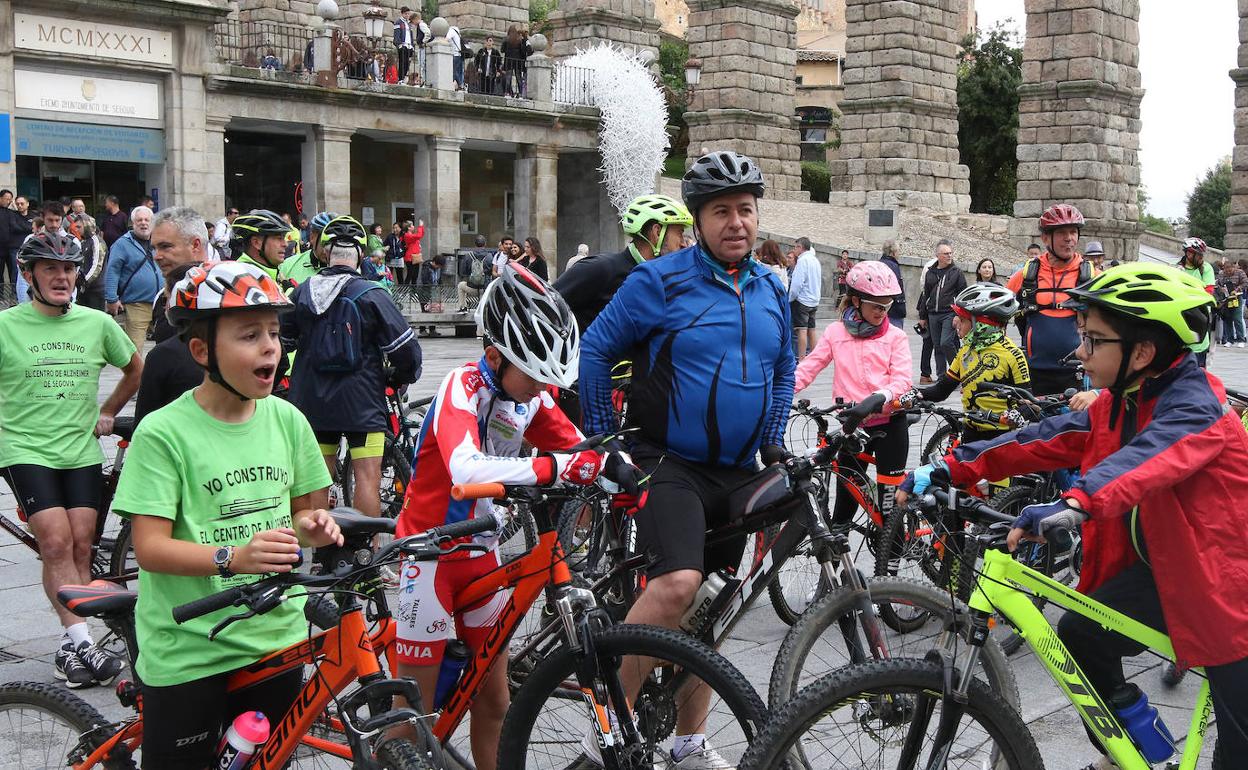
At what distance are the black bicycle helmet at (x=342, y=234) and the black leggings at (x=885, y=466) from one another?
9.47ft

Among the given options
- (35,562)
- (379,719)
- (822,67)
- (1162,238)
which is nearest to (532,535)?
(379,719)

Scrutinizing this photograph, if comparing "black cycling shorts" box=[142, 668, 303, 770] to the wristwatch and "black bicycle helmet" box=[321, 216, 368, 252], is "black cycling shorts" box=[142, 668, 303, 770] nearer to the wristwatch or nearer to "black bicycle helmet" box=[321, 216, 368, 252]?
the wristwatch

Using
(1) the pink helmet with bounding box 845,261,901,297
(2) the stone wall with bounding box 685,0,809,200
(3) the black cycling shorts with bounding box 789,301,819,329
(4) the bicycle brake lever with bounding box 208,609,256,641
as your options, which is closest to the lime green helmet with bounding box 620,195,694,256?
(1) the pink helmet with bounding box 845,261,901,297

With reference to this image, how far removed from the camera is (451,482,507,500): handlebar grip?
3559mm

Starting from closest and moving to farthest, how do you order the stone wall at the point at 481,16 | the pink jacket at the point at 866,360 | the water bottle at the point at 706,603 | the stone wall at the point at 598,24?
the water bottle at the point at 706,603 → the pink jacket at the point at 866,360 → the stone wall at the point at 481,16 → the stone wall at the point at 598,24

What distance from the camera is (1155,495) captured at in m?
3.55

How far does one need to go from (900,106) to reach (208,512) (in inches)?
1316

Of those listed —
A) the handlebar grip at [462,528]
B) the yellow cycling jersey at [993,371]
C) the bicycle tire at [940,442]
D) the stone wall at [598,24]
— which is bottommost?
the bicycle tire at [940,442]

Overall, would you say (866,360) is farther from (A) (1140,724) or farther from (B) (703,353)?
(A) (1140,724)

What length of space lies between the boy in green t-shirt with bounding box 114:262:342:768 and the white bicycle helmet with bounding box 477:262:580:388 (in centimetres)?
71

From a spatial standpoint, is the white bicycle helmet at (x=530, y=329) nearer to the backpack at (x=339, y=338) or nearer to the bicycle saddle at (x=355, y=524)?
the bicycle saddle at (x=355, y=524)

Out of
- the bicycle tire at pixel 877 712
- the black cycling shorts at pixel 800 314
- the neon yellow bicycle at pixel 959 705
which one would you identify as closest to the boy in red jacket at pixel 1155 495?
the neon yellow bicycle at pixel 959 705

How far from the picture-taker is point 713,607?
4.34 m

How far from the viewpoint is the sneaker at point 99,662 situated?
4.14 metres
